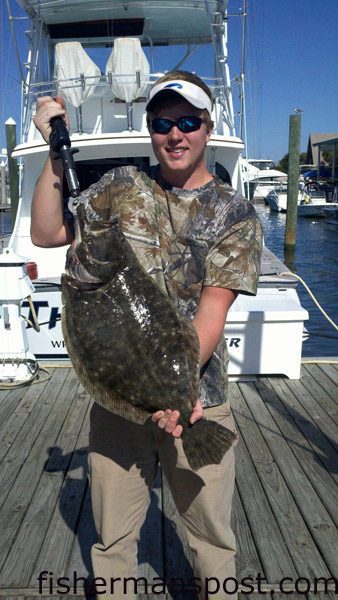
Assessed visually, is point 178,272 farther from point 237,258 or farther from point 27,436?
point 27,436

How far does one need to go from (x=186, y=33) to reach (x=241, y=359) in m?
5.80

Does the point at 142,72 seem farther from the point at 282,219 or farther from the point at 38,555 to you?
the point at 282,219

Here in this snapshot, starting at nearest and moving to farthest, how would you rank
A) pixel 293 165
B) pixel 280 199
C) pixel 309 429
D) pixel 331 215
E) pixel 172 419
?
pixel 172 419 → pixel 309 429 → pixel 293 165 → pixel 331 215 → pixel 280 199

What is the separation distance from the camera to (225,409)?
2.33m

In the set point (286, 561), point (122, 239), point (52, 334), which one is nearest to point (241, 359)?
point (52, 334)

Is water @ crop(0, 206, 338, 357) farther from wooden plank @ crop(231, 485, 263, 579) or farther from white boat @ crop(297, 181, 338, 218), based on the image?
wooden plank @ crop(231, 485, 263, 579)

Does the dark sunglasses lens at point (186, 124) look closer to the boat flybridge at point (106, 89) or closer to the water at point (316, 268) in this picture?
the boat flybridge at point (106, 89)

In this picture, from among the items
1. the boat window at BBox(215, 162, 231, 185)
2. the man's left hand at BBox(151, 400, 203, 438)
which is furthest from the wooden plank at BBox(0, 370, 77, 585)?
the boat window at BBox(215, 162, 231, 185)

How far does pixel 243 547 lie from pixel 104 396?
1.61 metres

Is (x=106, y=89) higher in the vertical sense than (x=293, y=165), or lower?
higher

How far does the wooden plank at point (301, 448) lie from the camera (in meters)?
3.66

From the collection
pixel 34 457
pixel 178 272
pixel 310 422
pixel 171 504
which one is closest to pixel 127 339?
pixel 178 272

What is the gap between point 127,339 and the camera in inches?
80.8

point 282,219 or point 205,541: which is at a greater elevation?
point 205,541
